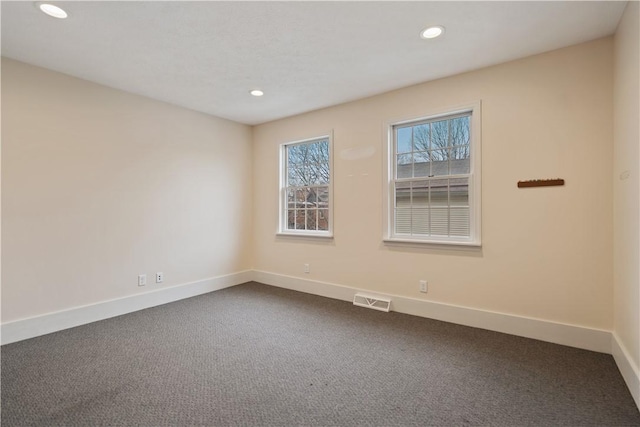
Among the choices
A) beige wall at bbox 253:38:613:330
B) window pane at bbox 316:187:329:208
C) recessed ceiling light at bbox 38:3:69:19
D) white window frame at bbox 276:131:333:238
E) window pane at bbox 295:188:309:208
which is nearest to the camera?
recessed ceiling light at bbox 38:3:69:19

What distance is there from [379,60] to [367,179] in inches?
53.6

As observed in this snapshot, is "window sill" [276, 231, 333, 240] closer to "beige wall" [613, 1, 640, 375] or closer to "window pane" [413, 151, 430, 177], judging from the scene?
"window pane" [413, 151, 430, 177]

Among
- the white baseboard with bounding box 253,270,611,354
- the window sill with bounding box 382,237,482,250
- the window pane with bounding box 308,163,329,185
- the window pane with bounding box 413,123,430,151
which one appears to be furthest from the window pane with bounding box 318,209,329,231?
the window pane with bounding box 413,123,430,151

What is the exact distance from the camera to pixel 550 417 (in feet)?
5.63

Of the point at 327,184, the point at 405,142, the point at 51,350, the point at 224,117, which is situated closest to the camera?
the point at 51,350

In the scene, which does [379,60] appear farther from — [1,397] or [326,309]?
[1,397]

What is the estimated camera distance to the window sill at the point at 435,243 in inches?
119

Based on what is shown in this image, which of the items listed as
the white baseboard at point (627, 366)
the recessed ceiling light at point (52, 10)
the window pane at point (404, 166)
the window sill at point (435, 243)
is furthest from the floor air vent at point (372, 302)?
the recessed ceiling light at point (52, 10)

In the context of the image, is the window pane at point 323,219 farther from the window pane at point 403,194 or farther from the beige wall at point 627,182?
the beige wall at point 627,182

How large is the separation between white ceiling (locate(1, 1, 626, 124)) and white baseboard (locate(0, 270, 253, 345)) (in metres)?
2.41

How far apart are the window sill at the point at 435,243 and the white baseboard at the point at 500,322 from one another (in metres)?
0.61

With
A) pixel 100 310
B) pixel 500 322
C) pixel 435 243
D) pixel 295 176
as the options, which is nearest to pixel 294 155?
pixel 295 176

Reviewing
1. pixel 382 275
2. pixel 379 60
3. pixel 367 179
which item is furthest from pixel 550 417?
pixel 379 60

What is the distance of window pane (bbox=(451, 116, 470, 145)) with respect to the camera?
3162 millimetres
